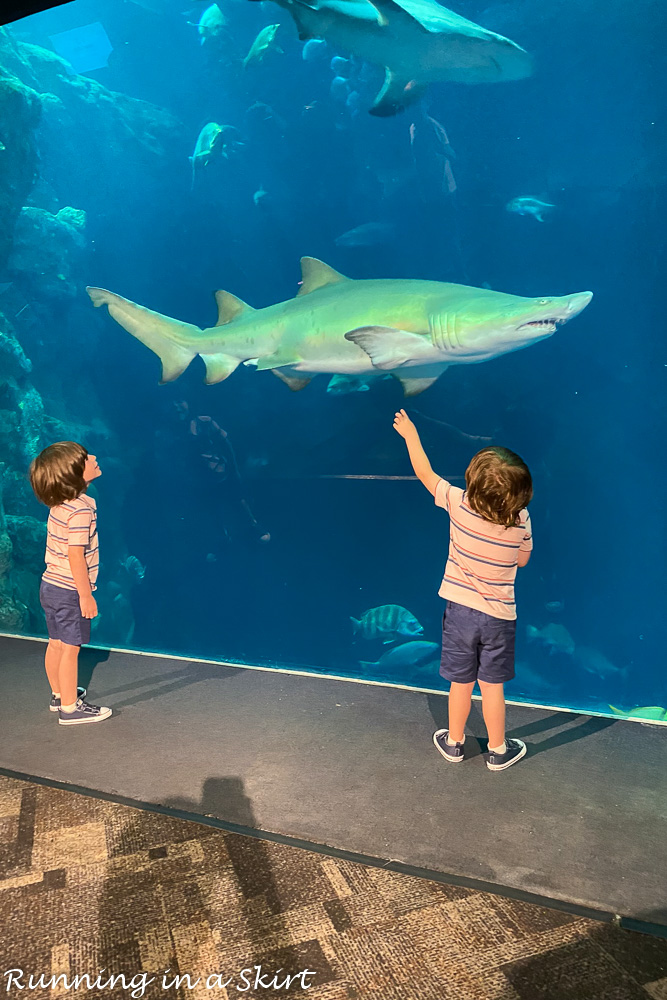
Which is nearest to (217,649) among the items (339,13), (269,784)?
(269,784)

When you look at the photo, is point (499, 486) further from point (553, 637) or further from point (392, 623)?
point (392, 623)

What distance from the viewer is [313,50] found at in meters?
3.74

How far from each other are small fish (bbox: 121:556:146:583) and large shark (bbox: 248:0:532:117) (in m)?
3.61

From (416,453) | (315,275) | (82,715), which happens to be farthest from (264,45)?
(82,715)

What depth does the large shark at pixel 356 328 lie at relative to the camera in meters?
2.99

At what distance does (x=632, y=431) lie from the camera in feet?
11.1

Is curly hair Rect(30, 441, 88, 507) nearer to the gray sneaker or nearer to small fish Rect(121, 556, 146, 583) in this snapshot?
the gray sneaker

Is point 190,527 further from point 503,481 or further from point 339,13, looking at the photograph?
point 339,13

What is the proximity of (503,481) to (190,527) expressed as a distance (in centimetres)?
286

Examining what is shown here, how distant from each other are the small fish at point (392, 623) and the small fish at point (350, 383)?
1.39m

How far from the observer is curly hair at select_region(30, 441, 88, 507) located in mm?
3018

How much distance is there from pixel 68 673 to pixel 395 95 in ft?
11.7

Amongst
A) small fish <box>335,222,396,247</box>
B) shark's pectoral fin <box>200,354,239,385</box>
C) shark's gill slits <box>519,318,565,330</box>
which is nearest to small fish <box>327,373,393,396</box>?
shark's pectoral fin <box>200,354,239,385</box>

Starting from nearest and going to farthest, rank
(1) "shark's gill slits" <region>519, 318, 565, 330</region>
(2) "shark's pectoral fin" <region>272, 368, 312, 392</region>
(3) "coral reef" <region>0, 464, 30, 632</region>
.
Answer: (1) "shark's gill slits" <region>519, 318, 565, 330</region>
(2) "shark's pectoral fin" <region>272, 368, 312, 392</region>
(3) "coral reef" <region>0, 464, 30, 632</region>
